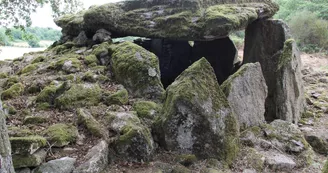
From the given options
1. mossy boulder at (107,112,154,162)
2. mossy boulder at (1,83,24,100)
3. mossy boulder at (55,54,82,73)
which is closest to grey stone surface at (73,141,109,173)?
mossy boulder at (107,112,154,162)

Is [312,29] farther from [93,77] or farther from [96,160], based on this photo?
[96,160]

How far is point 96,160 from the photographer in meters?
4.41

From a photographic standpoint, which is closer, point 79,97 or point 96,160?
point 96,160

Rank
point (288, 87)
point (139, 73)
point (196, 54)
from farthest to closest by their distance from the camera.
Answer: point (196, 54), point (288, 87), point (139, 73)

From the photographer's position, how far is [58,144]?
463 cm

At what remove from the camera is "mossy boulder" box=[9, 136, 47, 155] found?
4110 mm

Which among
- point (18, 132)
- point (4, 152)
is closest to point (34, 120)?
point (18, 132)

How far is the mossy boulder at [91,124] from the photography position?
5.03 meters

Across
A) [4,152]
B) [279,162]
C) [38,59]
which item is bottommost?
[279,162]

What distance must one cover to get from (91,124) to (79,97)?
112 centimetres

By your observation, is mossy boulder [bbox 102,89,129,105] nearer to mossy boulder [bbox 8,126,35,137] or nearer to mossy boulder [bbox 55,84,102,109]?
mossy boulder [bbox 55,84,102,109]

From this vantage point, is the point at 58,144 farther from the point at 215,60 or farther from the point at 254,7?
the point at 215,60

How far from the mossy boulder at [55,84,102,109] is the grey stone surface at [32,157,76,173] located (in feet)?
5.63

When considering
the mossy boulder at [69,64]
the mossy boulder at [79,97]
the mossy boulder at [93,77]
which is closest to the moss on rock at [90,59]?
the mossy boulder at [69,64]
